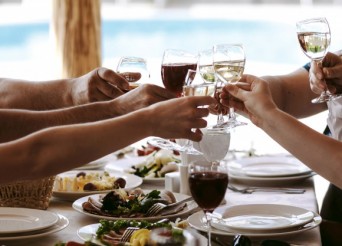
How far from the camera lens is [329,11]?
1680 centimetres

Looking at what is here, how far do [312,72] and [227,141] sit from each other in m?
0.46

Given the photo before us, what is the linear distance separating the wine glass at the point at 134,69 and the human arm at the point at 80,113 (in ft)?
0.62

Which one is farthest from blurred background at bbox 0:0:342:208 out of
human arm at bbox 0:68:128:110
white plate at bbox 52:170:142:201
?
white plate at bbox 52:170:142:201

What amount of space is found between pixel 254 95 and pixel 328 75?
561 mm

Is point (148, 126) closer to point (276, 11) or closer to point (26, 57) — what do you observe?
point (26, 57)

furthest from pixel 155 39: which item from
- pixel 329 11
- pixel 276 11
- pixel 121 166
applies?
pixel 121 166

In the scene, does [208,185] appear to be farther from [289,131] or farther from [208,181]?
[289,131]

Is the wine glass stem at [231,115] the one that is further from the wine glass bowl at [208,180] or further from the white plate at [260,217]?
the wine glass bowl at [208,180]

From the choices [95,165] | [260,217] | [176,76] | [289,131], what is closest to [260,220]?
[260,217]

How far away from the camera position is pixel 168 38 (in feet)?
56.9

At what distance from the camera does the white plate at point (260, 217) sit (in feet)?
6.75

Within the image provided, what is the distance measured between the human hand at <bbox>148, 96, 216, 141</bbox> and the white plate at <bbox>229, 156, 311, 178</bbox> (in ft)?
3.21

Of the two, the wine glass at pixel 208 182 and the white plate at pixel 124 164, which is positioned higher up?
the wine glass at pixel 208 182

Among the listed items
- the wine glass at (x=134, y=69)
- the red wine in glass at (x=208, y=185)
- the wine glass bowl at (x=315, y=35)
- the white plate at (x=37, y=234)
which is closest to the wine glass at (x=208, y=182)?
the red wine in glass at (x=208, y=185)
